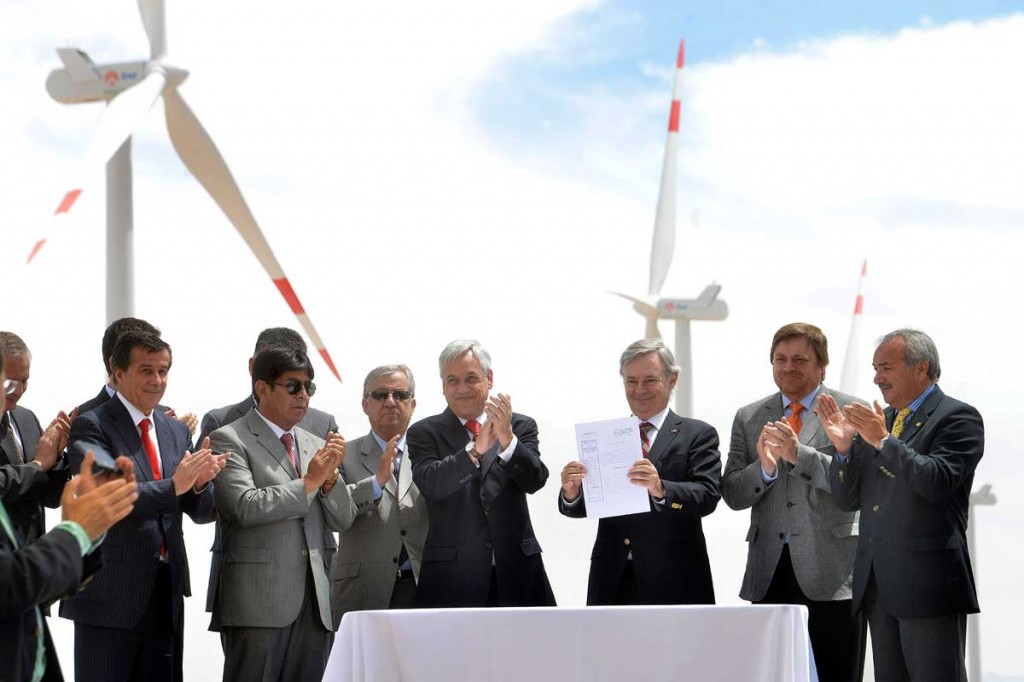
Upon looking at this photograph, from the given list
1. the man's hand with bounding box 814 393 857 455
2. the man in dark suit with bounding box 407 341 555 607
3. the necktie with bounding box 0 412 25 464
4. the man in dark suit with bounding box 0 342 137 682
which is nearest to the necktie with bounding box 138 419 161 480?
the necktie with bounding box 0 412 25 464

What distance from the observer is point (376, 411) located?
24.7 ft

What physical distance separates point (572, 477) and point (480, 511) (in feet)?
1.92

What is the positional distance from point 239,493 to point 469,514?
4.36 feet

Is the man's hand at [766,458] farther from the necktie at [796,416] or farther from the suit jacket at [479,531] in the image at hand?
the suit jacket at [479,531]

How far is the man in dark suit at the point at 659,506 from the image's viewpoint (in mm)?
6797

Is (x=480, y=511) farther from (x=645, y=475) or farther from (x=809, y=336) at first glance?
(x=809, y=336)

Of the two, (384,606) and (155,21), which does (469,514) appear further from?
(155,21)

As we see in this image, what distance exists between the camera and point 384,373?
298 inches

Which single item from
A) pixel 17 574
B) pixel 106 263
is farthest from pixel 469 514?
pixel 106 263

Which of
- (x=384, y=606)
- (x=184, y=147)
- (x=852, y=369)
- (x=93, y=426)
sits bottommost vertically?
(x=384, y=606)

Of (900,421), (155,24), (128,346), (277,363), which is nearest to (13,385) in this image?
(128,346)

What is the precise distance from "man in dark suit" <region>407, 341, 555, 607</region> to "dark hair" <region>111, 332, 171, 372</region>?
1.70m

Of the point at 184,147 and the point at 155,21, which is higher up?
the point at 155,21

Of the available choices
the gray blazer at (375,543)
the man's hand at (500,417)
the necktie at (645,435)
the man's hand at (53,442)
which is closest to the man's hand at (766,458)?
the necktie at (645,435)
